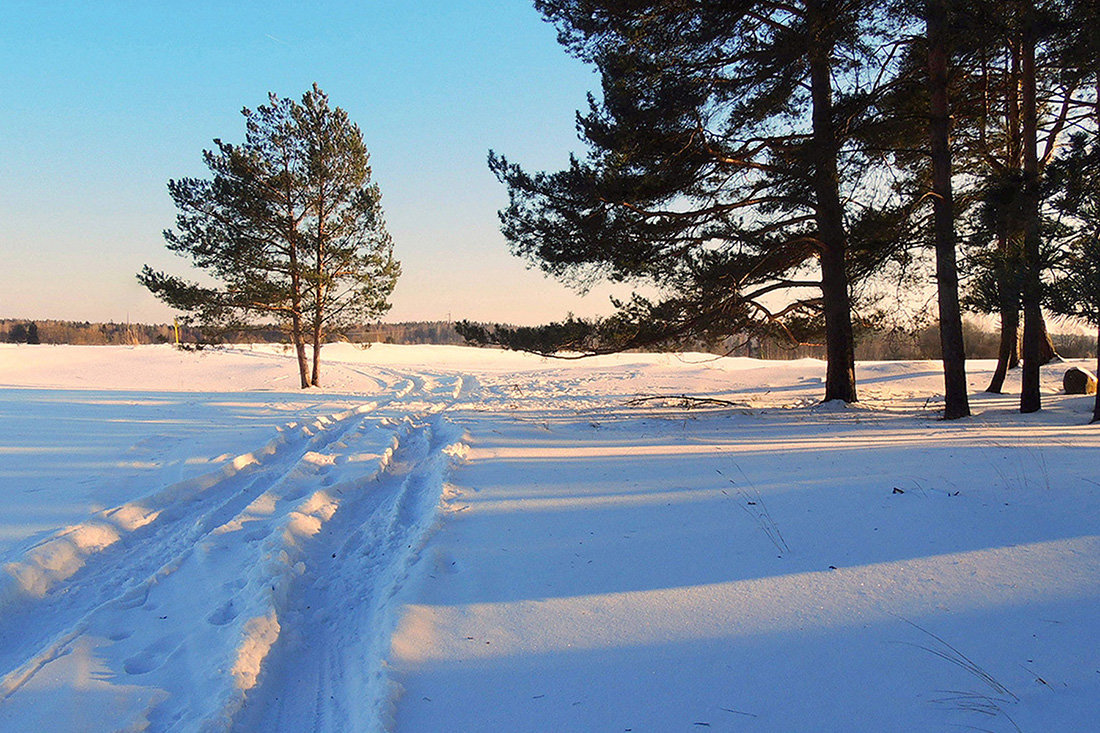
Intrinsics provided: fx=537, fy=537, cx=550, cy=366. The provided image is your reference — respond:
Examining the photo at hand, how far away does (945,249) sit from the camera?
8.48 meters

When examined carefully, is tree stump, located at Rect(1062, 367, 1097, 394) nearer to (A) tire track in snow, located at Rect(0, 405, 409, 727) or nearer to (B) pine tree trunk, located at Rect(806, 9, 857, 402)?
(B) pine tree trunk, located at Rect(806, 9, 857, 402)

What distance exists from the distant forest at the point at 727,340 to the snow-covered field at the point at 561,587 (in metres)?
4.96

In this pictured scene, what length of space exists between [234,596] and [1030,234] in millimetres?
10398

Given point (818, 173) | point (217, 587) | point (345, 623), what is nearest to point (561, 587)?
point (345, 623)

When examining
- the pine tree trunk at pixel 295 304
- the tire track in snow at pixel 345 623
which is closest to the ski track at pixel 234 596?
the tire track in snow at pixel 345 623

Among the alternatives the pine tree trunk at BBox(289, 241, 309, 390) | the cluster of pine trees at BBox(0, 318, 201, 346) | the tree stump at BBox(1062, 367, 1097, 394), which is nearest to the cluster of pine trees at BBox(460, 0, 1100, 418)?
the tree stump at BBox(1062, 367, 1097, 394)

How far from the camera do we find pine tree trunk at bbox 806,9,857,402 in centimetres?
837

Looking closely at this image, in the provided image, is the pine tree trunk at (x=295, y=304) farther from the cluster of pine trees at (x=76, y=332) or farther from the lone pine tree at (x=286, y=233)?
the cluster of pine trees at (x=76, y=332)

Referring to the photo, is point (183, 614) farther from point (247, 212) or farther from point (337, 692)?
point (247, 212)

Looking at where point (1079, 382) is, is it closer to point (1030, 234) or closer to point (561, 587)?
point (1030, 234)

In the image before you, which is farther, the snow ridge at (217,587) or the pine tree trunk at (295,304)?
the pine tree trunk at (295,304)

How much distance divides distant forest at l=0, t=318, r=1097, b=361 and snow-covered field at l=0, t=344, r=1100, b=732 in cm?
496

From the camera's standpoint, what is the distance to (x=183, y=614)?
2.86 metres

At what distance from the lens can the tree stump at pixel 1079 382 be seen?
41.0 ft
